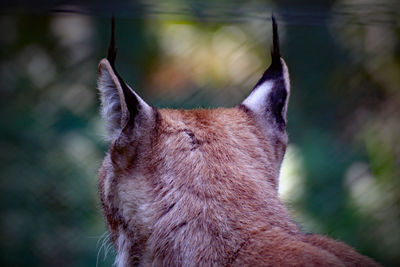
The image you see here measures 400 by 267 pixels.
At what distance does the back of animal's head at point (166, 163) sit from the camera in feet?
5.41

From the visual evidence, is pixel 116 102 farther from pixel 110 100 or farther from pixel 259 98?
pixel 259 98

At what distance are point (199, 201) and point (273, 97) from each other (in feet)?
2.19

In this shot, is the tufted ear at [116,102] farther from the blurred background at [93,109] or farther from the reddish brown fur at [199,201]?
the blurred background at [93,109]

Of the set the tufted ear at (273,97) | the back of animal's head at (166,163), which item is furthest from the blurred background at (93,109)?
the back of animal's head at (166,163)

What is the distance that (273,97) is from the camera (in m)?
2.10

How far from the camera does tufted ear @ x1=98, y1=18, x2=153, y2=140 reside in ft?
5.60

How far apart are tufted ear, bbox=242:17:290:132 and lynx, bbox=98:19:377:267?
0.11m

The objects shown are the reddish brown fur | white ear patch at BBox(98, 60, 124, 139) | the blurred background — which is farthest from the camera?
the blurred background

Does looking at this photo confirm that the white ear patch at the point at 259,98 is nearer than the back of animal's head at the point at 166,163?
No

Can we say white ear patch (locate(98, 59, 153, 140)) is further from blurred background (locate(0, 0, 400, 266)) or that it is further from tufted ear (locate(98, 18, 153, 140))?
blurred background (locate(0, 0, 400, 266))

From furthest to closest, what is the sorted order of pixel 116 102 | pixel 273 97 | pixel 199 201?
pixel 273 97
pixel 116 102
pixel 199 201

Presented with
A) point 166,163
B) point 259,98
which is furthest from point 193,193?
Result: point 259,98

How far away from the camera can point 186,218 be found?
5.21 ft

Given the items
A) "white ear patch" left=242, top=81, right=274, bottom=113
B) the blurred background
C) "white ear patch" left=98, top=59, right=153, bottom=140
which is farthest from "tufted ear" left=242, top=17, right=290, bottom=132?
the blurred background
